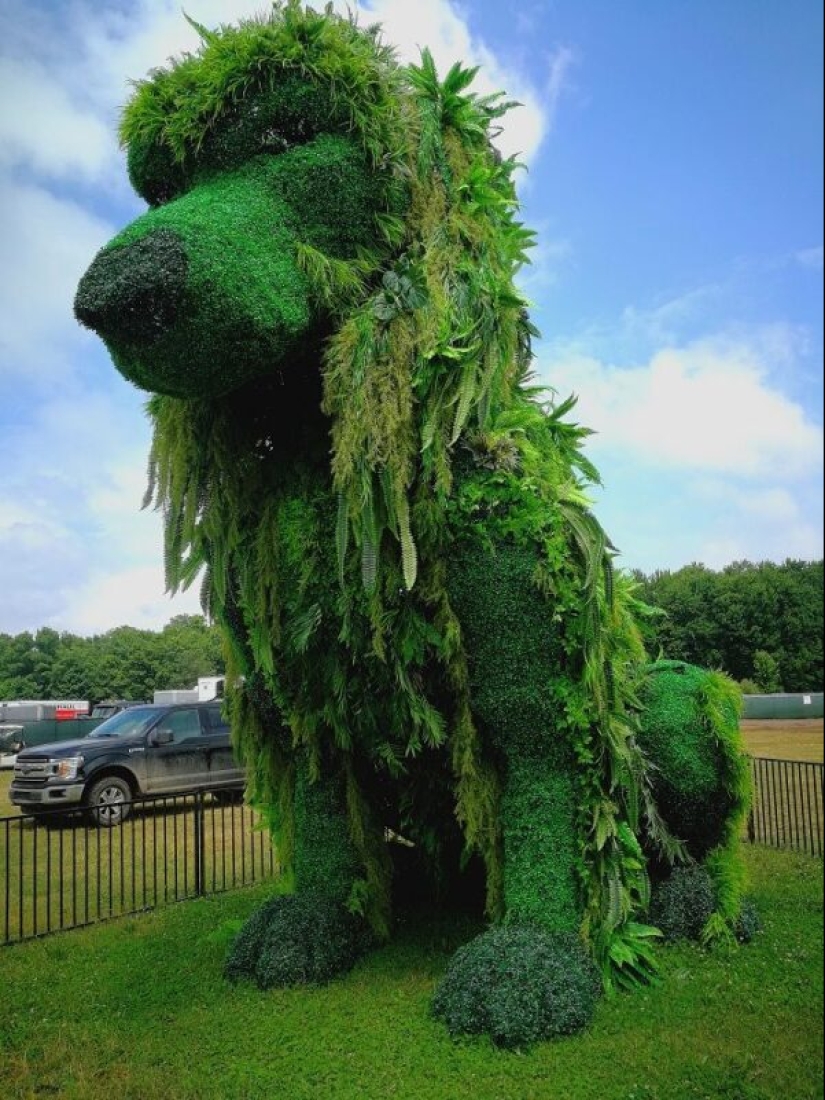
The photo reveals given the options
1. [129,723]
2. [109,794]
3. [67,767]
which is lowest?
[109,794]

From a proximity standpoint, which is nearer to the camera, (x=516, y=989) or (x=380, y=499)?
(x=516, y=989)

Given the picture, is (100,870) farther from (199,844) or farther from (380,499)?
(380,499)

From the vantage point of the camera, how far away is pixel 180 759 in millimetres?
8609

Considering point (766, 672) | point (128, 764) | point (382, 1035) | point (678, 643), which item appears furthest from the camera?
point (128, 764)

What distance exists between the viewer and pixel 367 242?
3748 mm

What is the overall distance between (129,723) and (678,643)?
4.36 meters

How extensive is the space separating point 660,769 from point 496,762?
1073 mm

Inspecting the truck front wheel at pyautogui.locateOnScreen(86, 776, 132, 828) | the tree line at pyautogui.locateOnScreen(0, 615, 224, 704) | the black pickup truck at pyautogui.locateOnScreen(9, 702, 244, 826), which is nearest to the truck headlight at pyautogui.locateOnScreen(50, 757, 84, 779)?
the black pickup truck at pyautogui.locateOnScreen(9, 702, 244, 826)

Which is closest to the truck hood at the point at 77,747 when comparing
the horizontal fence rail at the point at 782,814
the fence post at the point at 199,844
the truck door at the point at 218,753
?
the fence post at the point at 199,844

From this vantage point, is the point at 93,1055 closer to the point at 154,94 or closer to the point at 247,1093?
the point at 247,1093

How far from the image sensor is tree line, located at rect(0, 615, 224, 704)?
413 centimetres

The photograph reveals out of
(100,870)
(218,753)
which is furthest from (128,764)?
(100,870)

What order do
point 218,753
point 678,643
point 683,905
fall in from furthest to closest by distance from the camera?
point 218,753 → point 678,643 → point 683,905

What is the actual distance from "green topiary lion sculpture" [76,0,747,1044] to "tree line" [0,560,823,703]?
0.55 meters
